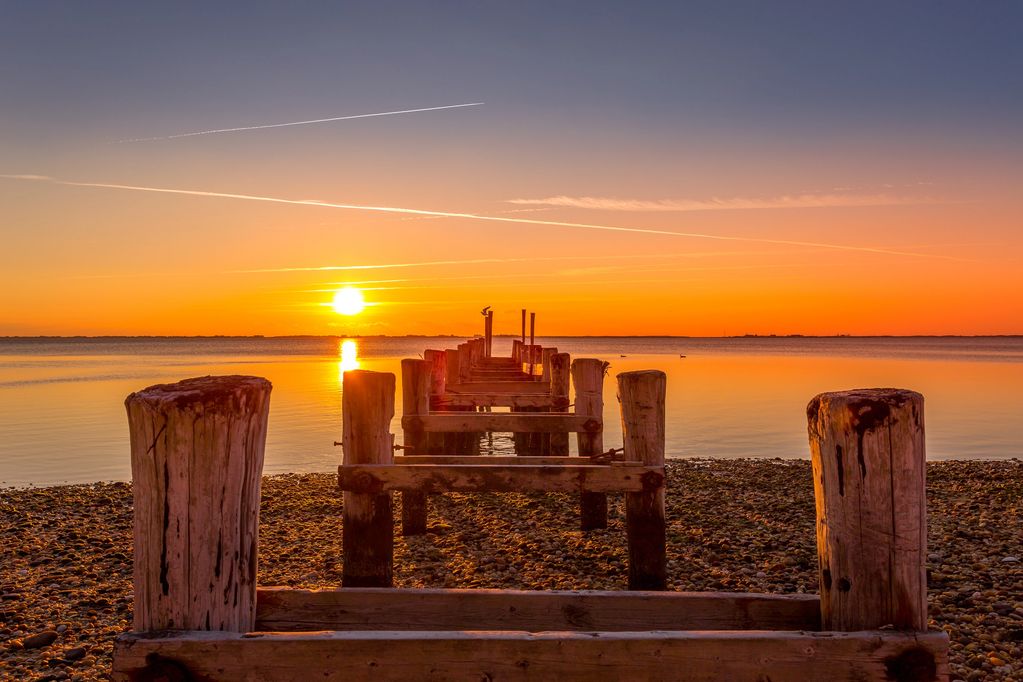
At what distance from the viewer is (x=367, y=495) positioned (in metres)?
5.54

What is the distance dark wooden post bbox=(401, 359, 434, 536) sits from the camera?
29.5ft

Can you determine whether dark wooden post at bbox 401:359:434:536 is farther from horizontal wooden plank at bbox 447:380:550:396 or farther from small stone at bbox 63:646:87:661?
horizontal wooden plank at bbox 447:380:550:396

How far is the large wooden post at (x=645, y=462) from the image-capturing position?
19.1 ft

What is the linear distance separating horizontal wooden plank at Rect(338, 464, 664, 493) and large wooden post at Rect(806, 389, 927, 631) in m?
2.51

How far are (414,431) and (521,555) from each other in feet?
6.65

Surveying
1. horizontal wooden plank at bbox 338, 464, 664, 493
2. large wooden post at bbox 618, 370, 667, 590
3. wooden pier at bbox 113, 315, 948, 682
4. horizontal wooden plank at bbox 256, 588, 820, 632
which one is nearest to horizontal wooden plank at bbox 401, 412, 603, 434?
large wooden post at bbox 618, 370, 667, 590

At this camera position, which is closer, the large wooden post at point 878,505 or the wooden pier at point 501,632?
the wooden pier at point 501,632

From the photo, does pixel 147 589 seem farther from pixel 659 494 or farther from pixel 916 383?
pixel 916 383

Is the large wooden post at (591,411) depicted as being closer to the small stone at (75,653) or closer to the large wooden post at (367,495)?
the large wooden post at (367,495)

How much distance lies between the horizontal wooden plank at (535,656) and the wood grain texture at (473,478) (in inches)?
101

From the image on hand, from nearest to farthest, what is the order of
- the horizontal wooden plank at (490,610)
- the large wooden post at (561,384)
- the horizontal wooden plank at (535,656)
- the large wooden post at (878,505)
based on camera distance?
the horizontal wooden plank at (535,656) < the large wooden post at (878,505) < the horizontal wooden plank at (490,610) < the large wooden post at (561,384)

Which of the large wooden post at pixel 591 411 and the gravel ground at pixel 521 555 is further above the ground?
the large wooden post at pixel 591 411

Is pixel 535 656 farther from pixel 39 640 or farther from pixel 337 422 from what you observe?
pixel 337 422

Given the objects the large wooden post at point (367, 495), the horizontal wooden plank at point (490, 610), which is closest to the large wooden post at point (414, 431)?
the large wooden post at point (367, 495)
